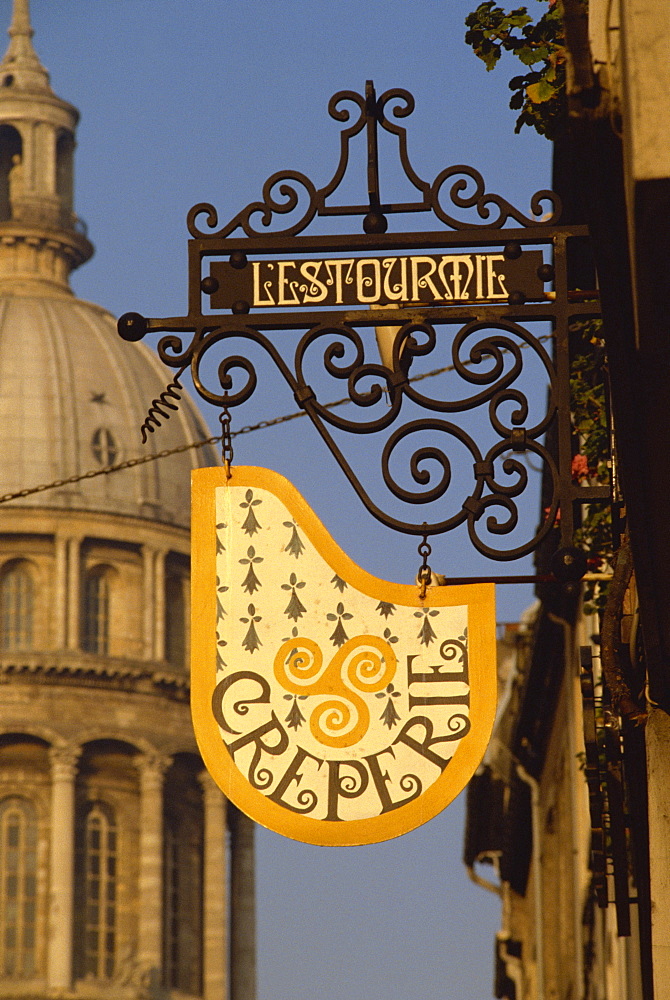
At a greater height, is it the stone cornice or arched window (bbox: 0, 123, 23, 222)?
arched window (bbox: 0, 123, 23, 222)


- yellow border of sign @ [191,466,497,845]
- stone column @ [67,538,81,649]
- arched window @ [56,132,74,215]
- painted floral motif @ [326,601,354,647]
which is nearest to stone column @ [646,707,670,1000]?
yellow border of sign @ [191,466,497,845]

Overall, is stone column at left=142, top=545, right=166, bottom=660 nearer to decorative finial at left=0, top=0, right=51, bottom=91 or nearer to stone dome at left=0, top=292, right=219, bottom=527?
stone dome at left=0, top=292, right=219, bottom=527

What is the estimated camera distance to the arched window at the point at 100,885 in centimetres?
8338

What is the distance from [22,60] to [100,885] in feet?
89.6

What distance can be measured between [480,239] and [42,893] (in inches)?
2968

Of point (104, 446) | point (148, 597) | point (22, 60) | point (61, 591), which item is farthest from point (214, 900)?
point (22, 60)

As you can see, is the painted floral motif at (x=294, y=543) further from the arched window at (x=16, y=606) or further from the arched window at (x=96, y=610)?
the arched window at (x=96, y=610)

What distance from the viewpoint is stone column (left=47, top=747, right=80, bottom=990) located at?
8144cm

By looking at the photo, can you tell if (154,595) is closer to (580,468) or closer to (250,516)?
(580,468)

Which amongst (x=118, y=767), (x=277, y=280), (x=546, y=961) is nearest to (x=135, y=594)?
(x=118, y=767)

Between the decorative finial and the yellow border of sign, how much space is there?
84.4 metres

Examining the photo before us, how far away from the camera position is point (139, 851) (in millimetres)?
84125

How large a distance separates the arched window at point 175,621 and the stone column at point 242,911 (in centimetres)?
498

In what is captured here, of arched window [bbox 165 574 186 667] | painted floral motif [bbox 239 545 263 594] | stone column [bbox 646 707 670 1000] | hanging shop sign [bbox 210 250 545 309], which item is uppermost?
arched window [bbox 165 574 186 667]
